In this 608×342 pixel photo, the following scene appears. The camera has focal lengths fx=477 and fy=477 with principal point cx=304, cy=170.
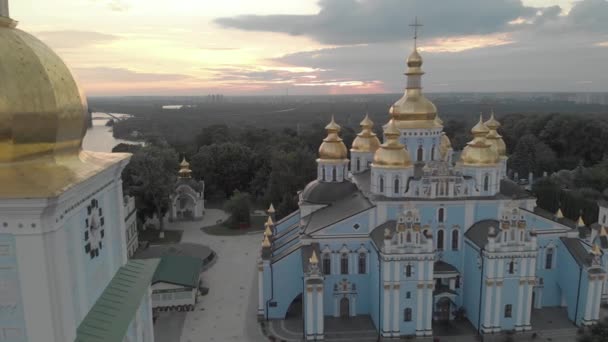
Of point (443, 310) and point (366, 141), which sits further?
point (366, 141)

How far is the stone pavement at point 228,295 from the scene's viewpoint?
64.6 ft

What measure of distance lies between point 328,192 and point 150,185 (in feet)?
48.7

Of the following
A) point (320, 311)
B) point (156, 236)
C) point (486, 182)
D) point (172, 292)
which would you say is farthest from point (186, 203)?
point (486, 182)

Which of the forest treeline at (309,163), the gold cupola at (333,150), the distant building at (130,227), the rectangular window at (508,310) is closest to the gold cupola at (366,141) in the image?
the gold cupola at (333,150)

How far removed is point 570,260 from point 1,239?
69.7 ft

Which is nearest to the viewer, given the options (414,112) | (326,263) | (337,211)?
(326,263)

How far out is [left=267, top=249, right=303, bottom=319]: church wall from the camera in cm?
2073

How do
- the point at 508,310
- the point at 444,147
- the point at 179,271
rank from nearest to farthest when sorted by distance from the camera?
the point at 508,310 < the point at 179,271 < the point at 444,147

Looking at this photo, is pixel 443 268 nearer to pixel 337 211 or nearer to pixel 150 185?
pixel 337 211

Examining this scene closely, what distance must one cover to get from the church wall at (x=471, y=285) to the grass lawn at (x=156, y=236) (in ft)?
63.4

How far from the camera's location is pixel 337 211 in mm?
21875

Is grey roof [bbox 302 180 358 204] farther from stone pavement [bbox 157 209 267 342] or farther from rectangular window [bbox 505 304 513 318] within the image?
rectangular window [bbox 505 304 513 318]

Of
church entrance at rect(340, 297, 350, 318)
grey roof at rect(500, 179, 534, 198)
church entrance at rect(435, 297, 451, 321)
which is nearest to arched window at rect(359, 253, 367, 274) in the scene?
church entrance at rect(340, 297, 350, 318)

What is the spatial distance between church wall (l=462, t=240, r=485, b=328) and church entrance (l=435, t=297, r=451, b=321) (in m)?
0.86
